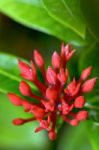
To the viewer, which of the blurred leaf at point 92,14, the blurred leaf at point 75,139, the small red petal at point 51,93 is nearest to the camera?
the small red petal at point 51,93

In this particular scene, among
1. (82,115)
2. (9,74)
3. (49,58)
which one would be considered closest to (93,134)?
(82,115)

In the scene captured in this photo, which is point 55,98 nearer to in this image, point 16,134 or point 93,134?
point 93,134

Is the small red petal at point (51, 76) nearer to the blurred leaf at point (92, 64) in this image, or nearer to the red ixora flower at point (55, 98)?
the red ixora flower at point (55, 98)

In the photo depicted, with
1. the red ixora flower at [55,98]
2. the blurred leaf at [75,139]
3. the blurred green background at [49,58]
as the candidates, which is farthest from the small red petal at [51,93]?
the blurred leaf at [75,139]

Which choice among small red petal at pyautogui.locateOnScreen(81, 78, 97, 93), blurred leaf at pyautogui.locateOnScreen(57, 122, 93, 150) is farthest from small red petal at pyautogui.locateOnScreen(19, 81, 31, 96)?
blurred leaf at pyautogui.locateOnScreen(57, 122, 93, 150)

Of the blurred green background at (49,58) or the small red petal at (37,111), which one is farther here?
the blurred green background at (49,58)

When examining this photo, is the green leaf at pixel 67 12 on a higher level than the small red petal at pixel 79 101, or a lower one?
higher

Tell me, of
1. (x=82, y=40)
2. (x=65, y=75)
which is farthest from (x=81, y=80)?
(x=82, y=40)

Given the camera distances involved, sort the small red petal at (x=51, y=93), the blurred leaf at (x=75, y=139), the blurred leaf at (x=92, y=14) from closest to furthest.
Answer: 1. the small red petal at (x=51, y=93)
2. the blurred leaf at (x=92, y=14)
3. the blurred leaf at (x=75, y=139)
